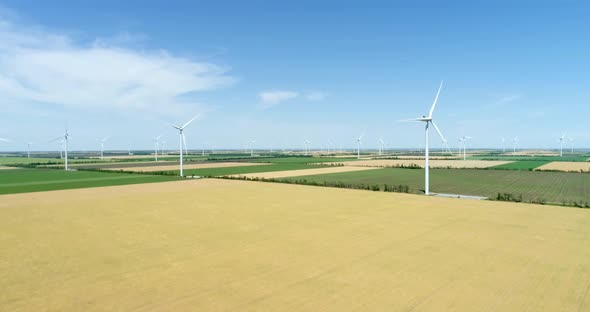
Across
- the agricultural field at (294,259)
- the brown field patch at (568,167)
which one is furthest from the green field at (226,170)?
the brown field patch at (568,167)

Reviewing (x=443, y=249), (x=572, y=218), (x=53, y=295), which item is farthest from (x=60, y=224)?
(x=572, y=218)

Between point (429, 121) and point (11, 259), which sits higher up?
point (429, 121)

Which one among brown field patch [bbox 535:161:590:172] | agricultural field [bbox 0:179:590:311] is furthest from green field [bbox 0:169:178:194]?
brown field patch [bbox 535:161:590:172]

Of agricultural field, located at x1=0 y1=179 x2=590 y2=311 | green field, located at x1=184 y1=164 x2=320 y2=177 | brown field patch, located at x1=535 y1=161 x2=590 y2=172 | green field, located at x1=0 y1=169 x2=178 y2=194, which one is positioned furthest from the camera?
brown field patch, located at x1=535 y1=161 x2=590 y2=172

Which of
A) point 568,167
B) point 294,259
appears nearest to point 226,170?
point 294,259

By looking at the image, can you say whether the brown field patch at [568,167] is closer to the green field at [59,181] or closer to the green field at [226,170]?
the green field at [226,170]

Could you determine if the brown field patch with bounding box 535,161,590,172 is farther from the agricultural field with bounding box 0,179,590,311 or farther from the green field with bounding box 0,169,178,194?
the green field with bounding box 0,169,178,194

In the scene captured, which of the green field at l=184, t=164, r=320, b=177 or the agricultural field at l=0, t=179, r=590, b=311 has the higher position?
the green field at l=184, t=164, r=320, b=177

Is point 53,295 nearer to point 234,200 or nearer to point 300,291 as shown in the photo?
point 300,291
